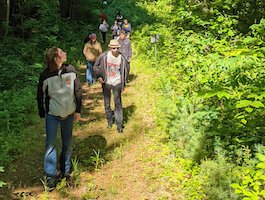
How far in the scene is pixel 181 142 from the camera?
7262 mm

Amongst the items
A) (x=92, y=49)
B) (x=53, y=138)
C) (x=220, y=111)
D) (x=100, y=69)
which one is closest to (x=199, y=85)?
(x=220, y=111)

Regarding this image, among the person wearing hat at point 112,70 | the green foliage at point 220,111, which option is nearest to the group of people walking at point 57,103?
the green foliage at point 220,111

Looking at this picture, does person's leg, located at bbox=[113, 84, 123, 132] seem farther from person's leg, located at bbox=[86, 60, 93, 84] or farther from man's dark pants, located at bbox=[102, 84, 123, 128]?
person's leg, located at bbox=[86, 60, 93, 84]

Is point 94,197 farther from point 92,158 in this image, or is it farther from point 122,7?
point 122,7

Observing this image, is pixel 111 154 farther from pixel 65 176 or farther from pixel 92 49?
pixel 92 49

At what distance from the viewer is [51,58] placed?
5.58m

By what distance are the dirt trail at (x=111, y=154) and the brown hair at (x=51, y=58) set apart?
2.25 meters

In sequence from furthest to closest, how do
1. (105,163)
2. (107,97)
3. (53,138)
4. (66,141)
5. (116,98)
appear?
(107,97) < (116,98) < (105,163) < (66,141) < (53,138)

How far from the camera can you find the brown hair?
5.54 metres

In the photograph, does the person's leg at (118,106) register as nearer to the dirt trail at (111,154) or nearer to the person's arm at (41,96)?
the dirt trail at (111,154)

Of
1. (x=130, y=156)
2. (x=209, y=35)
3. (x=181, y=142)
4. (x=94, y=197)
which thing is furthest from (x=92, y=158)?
(x=209, y=35)

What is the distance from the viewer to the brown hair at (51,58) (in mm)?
5539

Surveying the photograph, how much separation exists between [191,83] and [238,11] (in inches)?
156

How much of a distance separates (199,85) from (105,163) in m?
3.48
